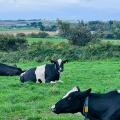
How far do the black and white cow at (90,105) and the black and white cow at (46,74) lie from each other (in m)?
11.8

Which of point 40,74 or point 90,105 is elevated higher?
point 90,105

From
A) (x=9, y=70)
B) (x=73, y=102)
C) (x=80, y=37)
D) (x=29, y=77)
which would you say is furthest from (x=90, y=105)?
(x=80, y=37)

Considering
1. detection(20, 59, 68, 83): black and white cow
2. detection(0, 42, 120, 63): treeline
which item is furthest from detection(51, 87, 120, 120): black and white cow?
detection(0, 42, 120, 63): treeline

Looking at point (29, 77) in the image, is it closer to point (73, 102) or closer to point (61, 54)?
point (73, 102)

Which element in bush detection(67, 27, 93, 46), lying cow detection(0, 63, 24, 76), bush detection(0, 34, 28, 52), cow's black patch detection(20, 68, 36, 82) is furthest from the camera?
bush detection(67, 27, 93, 46)

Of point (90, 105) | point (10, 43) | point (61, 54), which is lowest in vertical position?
point (10, 43)

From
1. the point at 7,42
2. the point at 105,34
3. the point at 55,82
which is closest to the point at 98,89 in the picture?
the point at 55,82

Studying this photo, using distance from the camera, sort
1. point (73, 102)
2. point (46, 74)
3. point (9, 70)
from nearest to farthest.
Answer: point (73, 102) < point (46, 74) < point (9, 70)

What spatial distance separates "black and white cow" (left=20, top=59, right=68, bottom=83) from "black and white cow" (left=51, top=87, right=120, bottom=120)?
465 inches

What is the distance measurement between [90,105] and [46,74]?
12.3m

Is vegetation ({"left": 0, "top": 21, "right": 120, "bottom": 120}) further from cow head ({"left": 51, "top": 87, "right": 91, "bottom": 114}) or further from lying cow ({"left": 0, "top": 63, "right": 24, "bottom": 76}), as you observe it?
cow head ({"left": 51, "top": 87, "right": 91, "bottom": 114})

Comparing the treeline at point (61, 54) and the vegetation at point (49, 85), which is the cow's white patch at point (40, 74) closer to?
the vegetation at point (49, 85)

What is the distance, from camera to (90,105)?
10.2m

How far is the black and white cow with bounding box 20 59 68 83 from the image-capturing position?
2230cm
